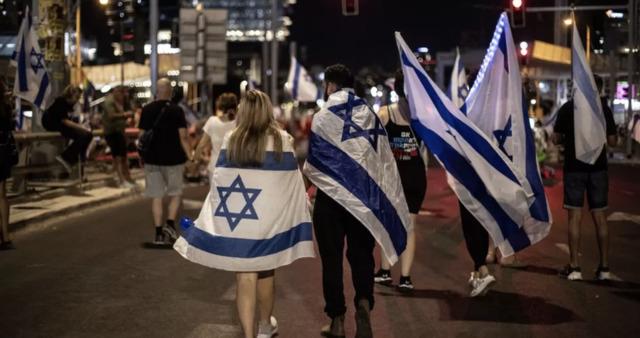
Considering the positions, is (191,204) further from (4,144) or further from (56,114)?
(4,144)

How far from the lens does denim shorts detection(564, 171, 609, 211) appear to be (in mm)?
8484

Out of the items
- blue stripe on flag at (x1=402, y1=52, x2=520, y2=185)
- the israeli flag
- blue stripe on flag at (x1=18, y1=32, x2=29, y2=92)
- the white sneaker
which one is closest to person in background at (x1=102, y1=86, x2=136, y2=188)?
blue stripe on flag at (x1=18, y1=32, x2=29, y2=92)

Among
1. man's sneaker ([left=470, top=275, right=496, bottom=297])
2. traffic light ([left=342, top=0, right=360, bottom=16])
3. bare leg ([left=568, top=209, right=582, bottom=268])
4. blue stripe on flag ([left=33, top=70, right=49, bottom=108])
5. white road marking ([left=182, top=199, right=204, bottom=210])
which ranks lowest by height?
white road marking ([left=182, top=199, right=204, bottom=210])

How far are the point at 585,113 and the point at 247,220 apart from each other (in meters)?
4.14

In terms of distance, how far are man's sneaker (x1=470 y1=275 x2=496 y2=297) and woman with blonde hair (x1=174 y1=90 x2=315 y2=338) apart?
2221 millimetres

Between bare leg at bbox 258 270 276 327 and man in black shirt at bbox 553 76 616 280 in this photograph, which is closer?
bare leg at bbox 258 270 276 327

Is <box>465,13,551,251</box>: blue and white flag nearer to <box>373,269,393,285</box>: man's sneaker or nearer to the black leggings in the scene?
the black leggings

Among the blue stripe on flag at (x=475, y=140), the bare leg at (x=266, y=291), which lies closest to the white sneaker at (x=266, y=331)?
the bare leg at (x=266, y=291)

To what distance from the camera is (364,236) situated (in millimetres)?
6523

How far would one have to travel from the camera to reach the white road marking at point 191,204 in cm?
1470

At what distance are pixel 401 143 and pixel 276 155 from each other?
2453mm

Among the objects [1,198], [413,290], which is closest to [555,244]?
[413,290]

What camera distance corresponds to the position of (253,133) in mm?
5773

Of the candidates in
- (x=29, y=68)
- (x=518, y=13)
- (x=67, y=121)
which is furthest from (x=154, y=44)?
(x=518, y=13)
